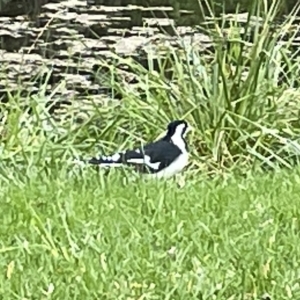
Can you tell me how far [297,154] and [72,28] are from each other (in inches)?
231

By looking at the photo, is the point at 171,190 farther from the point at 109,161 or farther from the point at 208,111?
the point at 208,111

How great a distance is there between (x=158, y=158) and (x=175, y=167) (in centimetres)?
11

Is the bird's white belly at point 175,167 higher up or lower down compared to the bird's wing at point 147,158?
lower down

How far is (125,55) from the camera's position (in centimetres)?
1055

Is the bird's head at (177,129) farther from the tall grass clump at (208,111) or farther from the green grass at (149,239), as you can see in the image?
the green grass at (149,239)

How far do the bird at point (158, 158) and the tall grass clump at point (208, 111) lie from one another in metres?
0.39

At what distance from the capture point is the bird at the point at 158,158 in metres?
6.19

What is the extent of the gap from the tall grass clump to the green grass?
1.12 meters

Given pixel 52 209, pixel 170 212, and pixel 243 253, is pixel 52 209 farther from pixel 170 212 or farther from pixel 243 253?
pixel 243 253

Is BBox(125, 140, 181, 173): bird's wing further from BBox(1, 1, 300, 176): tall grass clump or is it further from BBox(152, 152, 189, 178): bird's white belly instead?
BBox(1, 1, 300, 176): tall grass clump

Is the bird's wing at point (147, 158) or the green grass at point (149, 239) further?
the bird's wing at point (147, 158)

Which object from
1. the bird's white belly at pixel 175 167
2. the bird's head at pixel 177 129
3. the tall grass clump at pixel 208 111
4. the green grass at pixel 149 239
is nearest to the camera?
the green grass at pixel 149 239

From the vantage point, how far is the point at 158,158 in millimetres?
6289

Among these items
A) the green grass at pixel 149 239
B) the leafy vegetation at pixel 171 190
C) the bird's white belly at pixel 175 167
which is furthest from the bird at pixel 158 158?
the green grass at pixel 149 239
